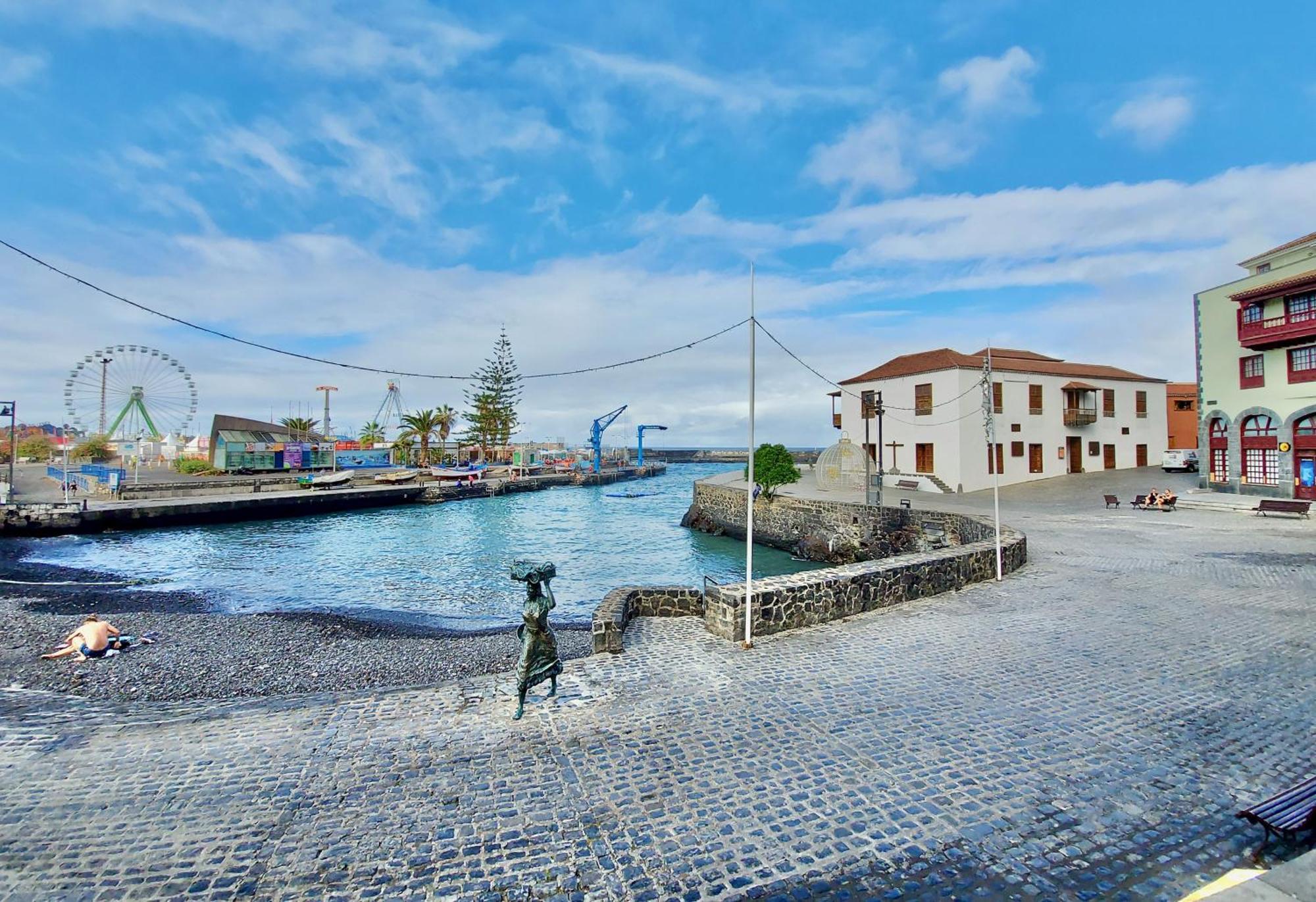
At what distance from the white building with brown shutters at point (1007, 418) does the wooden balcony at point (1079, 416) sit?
0.17 feet

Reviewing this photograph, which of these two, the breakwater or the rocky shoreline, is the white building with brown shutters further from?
the breakwater

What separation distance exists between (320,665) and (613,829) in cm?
891

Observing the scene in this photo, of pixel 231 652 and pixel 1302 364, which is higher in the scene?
pixel 1302 364

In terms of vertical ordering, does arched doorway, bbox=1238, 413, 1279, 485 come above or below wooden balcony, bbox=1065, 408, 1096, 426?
below

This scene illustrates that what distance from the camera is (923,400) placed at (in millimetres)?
33250

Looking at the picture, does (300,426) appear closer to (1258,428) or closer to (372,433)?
(372,433)

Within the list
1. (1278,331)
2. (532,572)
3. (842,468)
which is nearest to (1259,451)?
(1278,331)

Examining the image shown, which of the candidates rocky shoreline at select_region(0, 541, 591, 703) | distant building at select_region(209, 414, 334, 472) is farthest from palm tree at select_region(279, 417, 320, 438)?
rocky shoreline at select_region(0, 541, 591, 703)

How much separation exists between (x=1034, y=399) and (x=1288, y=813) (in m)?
35.3

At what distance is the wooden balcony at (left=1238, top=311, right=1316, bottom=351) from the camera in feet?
72.9

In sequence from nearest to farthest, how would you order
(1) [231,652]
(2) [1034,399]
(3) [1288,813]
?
1. (3) [1288,813]
2. (1) [231,652]
3. (2) [1034,399]

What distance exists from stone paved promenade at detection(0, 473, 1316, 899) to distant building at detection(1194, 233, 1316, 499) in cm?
2273

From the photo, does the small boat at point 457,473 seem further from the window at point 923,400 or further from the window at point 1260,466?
the window at point 1260,466

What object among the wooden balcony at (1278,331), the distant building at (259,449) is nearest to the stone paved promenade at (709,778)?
the wooden balcony at (1278,331)
